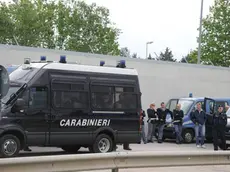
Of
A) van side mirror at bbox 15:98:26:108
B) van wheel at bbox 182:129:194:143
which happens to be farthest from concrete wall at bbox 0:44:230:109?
van side mirror at bbox 15:98:26:108

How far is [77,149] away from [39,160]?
7.77 metres

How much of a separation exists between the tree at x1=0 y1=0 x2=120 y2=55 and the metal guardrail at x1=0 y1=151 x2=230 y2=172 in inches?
1461

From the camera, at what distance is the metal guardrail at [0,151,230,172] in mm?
7434

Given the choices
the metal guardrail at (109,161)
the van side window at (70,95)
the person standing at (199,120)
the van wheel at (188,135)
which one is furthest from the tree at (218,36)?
the metal guardrail at (109,161)

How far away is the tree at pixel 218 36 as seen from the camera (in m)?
44.6

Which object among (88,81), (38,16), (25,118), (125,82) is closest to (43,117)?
(25,118)

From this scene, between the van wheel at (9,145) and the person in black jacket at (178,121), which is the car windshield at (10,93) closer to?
the van wheel at (9,145)

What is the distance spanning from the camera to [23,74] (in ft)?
44.1

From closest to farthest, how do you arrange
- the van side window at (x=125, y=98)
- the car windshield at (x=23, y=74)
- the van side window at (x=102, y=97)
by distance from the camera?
the car windshield at (x=23, y=74)
the van side window at (x=102, y=97)
the van side window at (x=125, y=98)

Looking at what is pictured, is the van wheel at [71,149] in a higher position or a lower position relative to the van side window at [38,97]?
lower

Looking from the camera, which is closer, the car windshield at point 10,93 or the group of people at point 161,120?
the car windshield at point 10,93

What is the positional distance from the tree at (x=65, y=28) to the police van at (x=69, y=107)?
3148cm

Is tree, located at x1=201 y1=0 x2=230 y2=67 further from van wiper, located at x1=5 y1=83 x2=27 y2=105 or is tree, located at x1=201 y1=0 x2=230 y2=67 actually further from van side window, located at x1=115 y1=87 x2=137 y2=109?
van wiper, located at x1=5 y1=83 x2=27 y2=105

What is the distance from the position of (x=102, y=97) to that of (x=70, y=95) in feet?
3.57
